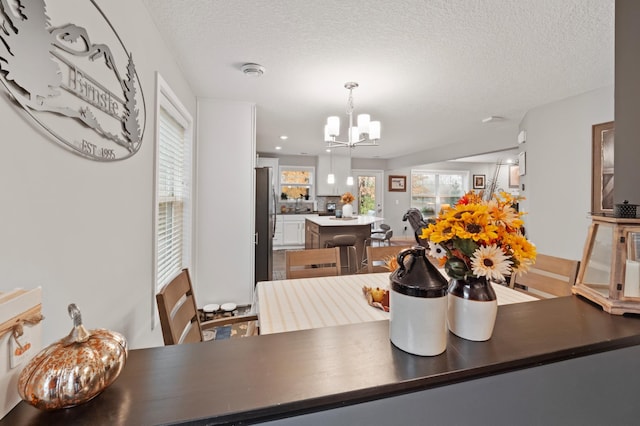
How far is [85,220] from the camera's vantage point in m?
1.10

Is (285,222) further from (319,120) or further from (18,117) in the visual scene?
(18,117)

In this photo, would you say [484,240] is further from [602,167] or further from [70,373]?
[602,167]

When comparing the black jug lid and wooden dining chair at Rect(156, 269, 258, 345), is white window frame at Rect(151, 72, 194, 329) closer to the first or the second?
wooden dining chair at Rect(156, 269, 258, 345)

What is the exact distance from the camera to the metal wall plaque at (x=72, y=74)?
78cm

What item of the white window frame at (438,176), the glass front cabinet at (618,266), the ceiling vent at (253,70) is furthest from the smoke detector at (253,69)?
the white window frame at (438,176)

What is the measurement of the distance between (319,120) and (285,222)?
3.71 metres

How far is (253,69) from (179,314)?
195 centimetres

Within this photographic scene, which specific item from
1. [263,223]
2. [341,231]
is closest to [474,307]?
[263,223]

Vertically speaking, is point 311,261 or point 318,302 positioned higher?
point 311,261

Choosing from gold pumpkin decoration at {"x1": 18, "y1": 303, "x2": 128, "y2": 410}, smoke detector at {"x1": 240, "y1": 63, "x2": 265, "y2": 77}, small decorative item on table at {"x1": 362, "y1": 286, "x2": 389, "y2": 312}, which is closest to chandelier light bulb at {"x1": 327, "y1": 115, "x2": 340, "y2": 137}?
smoke detector at {"x1": 240, "y1": 63, "x2": 265, "y2": 77}

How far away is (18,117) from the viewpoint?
0.79m

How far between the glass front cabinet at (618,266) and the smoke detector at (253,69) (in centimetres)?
235

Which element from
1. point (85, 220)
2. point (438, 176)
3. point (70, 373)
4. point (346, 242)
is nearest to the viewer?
point (70, 373)

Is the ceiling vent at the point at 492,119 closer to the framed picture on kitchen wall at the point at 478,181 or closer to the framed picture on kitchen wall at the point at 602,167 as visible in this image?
the framed picture on kitchen wall at the point at 602,167
